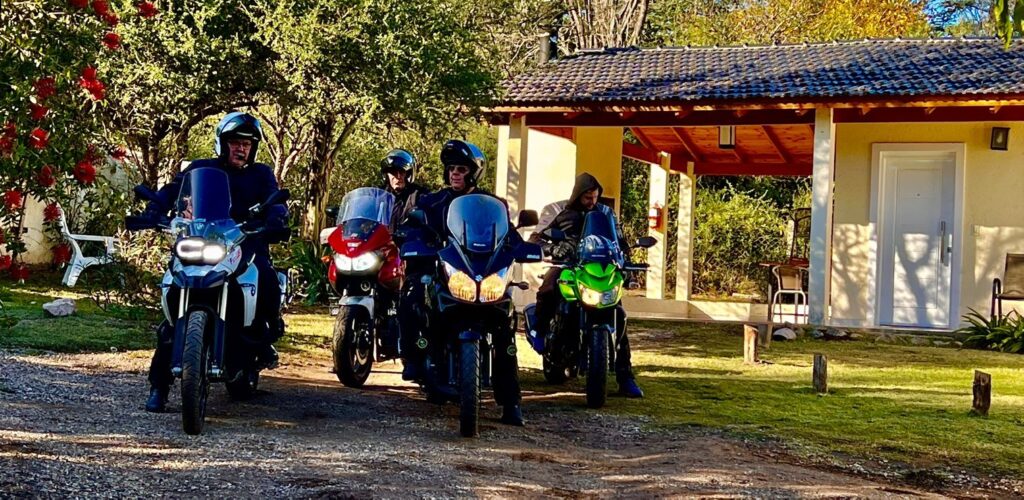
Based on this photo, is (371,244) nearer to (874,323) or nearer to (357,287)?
(357,287)

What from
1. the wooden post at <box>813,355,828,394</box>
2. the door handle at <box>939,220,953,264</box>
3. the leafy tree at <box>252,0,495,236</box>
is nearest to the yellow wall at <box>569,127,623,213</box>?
the leafy tree at <box>252,0,495,236</box>

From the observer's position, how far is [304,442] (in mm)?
5320

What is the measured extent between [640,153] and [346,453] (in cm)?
1358

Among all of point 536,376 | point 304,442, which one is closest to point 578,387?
point 536,376

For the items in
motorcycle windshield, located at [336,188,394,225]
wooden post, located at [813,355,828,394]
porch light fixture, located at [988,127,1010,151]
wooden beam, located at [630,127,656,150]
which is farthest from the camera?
wooden beam, located at [630,127,656,150]

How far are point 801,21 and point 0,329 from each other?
74.9 feet

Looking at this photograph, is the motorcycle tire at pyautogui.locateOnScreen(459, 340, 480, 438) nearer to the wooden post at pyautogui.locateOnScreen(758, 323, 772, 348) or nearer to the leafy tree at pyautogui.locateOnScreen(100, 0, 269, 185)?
the wooden post at pyautogui.locateOnScreen(758, 323, 772, 348)

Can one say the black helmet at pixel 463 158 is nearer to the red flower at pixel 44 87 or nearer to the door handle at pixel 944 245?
the red flower at pixel 44 87

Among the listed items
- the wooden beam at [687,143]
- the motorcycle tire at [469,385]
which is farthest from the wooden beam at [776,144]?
the motorcycle tire at [469,385]

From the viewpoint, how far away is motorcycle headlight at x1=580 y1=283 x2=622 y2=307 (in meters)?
6.95

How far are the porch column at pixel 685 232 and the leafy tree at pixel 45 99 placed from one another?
14.8 meters

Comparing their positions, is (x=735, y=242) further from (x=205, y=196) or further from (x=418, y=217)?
(x=205, y=196)

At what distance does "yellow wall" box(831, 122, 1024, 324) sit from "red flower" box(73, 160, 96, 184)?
36.5 feet

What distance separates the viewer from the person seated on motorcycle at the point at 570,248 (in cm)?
747
